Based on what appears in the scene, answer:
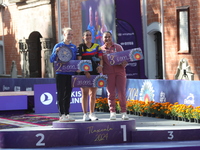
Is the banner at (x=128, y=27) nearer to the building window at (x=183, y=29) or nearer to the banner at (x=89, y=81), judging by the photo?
the building window at (x=183, y=29)

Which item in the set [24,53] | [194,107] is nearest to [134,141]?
[194,107]

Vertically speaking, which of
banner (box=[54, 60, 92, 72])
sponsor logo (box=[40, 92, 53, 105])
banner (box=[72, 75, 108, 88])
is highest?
banner (box=[54, 60, 92, 72])

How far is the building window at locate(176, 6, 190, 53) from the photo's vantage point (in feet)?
64.0

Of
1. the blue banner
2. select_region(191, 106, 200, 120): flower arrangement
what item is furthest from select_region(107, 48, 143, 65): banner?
the blue banner

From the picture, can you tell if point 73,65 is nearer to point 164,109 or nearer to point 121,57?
point 121,57

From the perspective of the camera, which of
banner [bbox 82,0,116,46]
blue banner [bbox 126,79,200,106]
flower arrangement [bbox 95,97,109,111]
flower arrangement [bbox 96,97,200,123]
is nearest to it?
flower arrangement [bbox 96,97,200,123]

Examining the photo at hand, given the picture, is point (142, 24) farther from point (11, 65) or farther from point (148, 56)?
point (11, 65)

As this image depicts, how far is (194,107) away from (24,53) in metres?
17.4

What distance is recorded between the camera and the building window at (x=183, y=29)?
19.5 metres

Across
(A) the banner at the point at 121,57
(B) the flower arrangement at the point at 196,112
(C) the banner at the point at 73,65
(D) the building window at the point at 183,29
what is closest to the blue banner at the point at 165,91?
(B) the flower arrangement at the point at 196,112

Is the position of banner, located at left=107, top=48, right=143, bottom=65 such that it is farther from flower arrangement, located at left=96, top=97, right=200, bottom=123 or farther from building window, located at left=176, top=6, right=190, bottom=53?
building window, located at left=176, top=6, right=190, bottom=53

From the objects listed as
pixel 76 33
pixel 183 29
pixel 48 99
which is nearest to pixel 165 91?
pixel 183 29

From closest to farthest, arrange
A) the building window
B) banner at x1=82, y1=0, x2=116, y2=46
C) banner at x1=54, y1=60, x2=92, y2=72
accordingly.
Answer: banner at x1=54, y1=60, x2=92, y2=72 < the building window < banner at x1=82, y1=0, x2=116, y2=46

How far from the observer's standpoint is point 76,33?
26.4 meters
